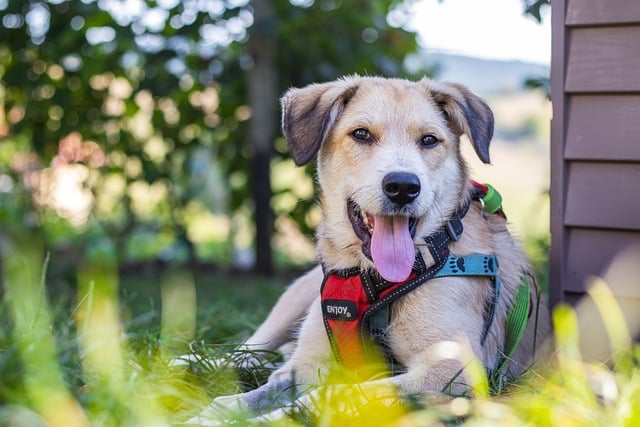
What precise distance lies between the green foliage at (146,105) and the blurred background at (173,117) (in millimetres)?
13

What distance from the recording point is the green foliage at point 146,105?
665 centimetres

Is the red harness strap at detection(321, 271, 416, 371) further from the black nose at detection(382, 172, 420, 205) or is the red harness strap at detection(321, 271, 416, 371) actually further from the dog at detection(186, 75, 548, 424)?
the black nose at detection(382, 172, 420, 205)

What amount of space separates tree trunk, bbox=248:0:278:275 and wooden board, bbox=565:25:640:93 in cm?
346

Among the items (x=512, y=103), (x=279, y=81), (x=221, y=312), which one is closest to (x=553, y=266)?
(x=221, y=312)

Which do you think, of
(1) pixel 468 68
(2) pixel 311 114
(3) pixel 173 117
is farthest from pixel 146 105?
(2) pixel 311 114

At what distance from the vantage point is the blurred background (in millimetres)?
6660

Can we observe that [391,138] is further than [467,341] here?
Yes

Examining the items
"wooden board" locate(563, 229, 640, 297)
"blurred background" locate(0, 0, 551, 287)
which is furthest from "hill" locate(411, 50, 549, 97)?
"wooden board" locate(563, 229, 640, 297)

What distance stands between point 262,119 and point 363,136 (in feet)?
12.2

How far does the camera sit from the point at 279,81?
23.4 feet

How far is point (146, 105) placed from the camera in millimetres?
7555

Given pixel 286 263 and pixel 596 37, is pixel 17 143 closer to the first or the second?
pixel 286 263

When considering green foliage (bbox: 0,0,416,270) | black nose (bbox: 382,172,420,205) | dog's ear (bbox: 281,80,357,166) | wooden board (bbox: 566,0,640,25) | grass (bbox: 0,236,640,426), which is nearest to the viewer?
grass (bbox: 0,236,640,426)

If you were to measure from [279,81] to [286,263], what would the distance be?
2049mm
